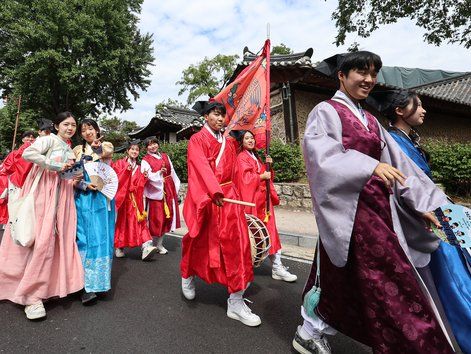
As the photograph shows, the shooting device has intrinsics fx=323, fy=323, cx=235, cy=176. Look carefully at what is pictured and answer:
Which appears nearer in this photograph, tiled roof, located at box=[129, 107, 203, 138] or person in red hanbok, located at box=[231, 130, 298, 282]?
person in red hanbok, located at box=[231, 130, 298, 282]

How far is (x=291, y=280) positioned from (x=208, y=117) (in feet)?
6.69

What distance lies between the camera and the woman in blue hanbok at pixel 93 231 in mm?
3156

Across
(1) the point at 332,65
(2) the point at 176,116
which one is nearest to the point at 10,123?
(2) the point at 176,116

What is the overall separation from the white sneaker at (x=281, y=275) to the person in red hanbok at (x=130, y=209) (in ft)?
6.59

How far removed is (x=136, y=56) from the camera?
21359 mm

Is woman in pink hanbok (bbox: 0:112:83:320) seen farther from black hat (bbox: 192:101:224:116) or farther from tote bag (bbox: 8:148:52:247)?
black hat (bbox: 192:101:224:116)

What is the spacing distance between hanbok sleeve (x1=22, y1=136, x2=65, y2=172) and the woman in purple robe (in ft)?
7.77

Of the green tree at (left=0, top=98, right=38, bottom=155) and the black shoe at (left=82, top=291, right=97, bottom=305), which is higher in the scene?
the green tree at (left=0, top=98, right=38, bottom=155)

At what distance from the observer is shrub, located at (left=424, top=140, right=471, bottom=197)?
269 inches

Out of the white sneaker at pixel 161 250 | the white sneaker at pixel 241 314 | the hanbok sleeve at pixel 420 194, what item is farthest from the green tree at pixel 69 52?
the hanbok sleeve at pixel 420 194

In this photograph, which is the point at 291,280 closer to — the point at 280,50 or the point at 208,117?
the point at 208,117

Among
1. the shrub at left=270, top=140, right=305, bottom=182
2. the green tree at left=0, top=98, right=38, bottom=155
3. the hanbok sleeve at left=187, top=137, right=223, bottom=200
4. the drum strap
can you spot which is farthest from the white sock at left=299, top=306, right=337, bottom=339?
the green tree at left=0, top=98, right=38, bottom=155

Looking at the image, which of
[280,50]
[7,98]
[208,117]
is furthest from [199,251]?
[280,50]

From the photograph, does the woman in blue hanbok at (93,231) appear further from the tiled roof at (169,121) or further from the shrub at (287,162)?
the tiled roof at (169,121)
